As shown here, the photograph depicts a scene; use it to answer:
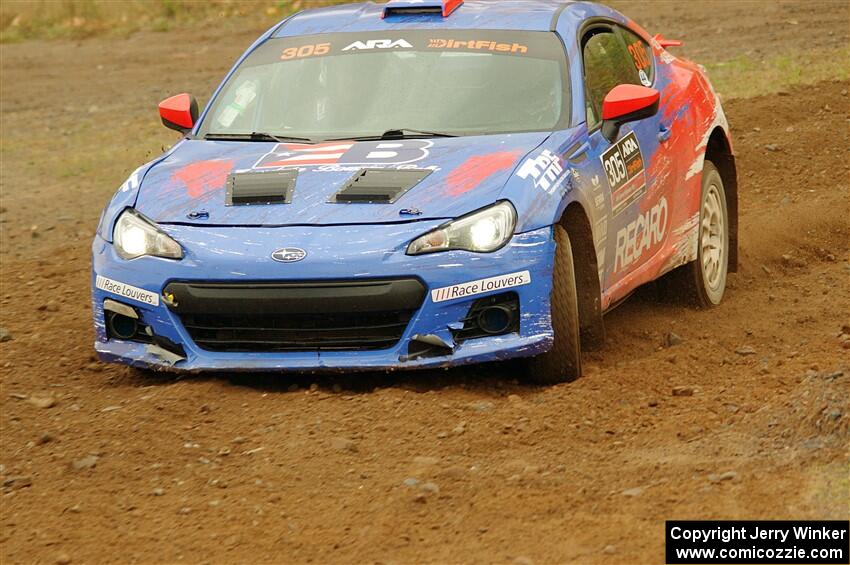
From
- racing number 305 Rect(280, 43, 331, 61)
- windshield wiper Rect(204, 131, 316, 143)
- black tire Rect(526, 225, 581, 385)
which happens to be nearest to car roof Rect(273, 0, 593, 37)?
racing number 305 Rect(280, 43, 331, 61)

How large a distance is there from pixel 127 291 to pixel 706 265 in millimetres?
3545

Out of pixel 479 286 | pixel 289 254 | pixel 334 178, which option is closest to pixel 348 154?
pixel 334 178

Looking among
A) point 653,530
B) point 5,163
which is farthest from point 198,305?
point 5,163

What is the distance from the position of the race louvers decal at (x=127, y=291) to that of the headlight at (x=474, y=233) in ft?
3.65

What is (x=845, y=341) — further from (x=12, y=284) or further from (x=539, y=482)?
(x=12, y=284)

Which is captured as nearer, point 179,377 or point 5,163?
Result: point 179,377

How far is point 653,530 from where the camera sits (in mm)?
4676

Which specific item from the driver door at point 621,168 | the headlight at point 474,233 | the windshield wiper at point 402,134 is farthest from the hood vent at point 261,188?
the driver door at point 621,168

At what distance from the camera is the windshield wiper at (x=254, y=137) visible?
7.48 m

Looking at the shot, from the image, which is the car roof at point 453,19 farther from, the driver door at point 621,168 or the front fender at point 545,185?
the front fender at point 545,185

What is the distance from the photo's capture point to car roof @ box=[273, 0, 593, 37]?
7.96 metres

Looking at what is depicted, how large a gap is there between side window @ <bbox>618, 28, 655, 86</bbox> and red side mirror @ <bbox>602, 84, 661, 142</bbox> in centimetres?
106

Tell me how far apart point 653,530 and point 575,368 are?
1996 millimetres

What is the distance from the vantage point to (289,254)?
6324 mm
